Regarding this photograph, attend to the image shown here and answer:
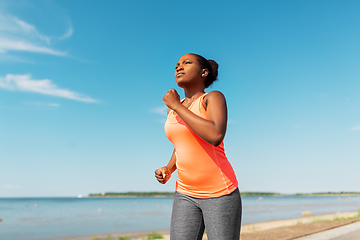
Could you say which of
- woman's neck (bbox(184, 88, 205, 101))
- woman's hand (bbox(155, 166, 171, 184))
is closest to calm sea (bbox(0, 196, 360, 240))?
woman's hand (bbox(155, 166, 171, 184))

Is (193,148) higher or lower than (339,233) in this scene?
higher

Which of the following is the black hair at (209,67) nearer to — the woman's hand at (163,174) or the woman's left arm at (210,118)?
the woman's left arm at (210,118)

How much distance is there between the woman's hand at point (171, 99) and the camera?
185 centimetres

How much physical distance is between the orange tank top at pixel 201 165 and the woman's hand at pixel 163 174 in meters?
0.32

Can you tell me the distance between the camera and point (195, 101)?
76.7 inches

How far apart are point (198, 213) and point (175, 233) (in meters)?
0.21

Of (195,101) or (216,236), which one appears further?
(195,101)

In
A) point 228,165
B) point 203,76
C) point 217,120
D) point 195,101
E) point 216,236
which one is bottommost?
point 216,236

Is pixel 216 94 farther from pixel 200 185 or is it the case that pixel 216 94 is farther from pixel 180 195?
pixel 180 195

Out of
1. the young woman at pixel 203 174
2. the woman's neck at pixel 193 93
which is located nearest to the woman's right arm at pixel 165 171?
the young woman at pixel 203 174

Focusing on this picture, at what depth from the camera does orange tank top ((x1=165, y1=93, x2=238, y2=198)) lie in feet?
6.02

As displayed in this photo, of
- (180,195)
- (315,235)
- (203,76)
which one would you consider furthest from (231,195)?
(315,235)

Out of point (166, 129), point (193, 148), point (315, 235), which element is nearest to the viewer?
point (193, 148)

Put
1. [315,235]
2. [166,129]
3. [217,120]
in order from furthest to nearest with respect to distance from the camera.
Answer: [315,235]
[166,129]
[217,120]
